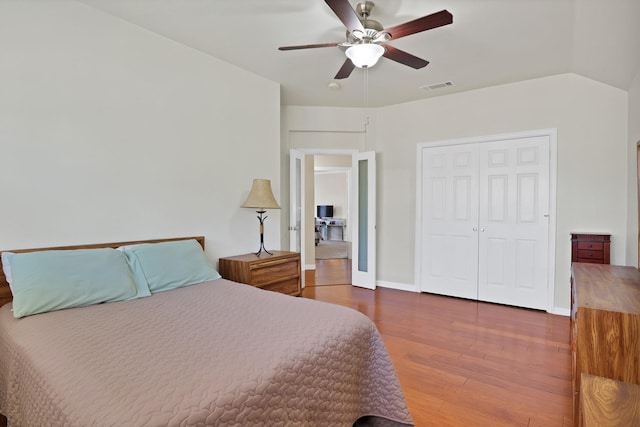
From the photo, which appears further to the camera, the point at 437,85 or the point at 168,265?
the point at 437,85

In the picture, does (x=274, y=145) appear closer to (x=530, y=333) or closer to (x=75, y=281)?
(x=75, y=281)

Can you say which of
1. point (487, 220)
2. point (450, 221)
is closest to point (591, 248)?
point (487, 220)

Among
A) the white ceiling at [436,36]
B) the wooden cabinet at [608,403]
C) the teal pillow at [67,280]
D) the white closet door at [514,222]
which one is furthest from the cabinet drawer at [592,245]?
the teal pillow at [67,280]

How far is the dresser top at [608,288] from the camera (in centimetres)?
180

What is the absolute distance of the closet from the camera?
394cm

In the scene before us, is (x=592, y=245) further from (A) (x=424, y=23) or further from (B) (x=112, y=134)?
(B) (x=112, y=134)

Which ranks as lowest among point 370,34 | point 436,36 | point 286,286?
point 286,286

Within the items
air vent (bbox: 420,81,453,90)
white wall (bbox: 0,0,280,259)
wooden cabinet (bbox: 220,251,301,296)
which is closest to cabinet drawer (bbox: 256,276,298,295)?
wooden cabinet (bbox: 220,251,301,296)

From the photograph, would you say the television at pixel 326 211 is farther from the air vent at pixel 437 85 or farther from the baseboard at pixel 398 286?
the air vent at pixel 437 85

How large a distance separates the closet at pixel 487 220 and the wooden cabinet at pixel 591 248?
361 millimetres

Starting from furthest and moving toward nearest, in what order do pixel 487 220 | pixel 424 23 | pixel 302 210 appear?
1. pixel 302 210
2. pixel 487 220
3. pixel 424 23

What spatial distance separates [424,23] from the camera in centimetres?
212

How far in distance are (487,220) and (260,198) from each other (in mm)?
2830

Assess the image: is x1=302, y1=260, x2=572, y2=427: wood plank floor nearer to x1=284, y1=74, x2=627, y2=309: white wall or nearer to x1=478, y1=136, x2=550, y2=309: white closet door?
x1=478, y1=136, x2=550, y2=309: white closet door
